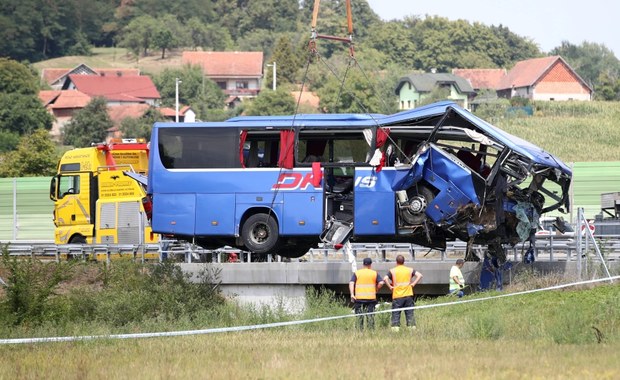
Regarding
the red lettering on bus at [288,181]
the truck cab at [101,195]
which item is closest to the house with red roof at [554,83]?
the truck cab at [101,195]

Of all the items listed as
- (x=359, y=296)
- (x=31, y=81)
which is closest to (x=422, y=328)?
(x=359, y=296)

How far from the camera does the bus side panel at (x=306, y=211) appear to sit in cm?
2878

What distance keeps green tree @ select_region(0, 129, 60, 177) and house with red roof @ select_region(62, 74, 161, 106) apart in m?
75.0

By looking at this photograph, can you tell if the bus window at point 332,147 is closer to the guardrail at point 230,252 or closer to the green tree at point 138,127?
the guardrail at point 230,252

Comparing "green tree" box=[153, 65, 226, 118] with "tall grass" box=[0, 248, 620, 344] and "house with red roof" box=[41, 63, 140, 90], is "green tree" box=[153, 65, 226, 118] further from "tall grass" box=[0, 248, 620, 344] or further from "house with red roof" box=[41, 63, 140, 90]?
"tall grass" box=[0, 248, 620, 344]

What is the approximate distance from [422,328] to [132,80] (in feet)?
459

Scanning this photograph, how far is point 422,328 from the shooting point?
25.7 m

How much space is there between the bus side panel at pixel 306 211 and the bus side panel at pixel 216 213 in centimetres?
123

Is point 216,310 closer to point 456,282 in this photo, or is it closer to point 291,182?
point 291,182

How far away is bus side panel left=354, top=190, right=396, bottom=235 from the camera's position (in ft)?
93.6

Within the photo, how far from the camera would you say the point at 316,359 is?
757 inches

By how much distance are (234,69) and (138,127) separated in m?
62.6

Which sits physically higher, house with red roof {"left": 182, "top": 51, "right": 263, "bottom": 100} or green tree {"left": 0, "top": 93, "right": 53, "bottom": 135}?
house with red roof {"left": 182, "top": 51, "right": 263, "bottom": 100}

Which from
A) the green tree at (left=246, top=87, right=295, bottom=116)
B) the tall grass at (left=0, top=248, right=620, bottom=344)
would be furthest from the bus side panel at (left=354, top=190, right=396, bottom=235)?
the green tree at (left=246, top=87, right=295, bottom=116)
